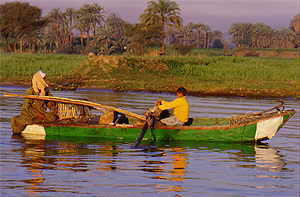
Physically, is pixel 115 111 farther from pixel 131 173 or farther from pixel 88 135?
pixel 131 173

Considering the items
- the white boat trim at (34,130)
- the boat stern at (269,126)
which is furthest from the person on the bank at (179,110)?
the white boat trim at (34,130)

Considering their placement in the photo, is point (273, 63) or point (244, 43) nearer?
point (273, 63)

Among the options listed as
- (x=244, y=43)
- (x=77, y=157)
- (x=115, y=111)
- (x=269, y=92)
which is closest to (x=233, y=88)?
(x=269, y=92)

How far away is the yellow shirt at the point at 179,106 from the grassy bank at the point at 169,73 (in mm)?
15370

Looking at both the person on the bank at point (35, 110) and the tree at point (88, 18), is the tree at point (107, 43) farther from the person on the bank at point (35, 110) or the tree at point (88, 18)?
the person on the bank at point (35, 110)

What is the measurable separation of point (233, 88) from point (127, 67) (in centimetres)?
695

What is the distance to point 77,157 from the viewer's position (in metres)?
12.1

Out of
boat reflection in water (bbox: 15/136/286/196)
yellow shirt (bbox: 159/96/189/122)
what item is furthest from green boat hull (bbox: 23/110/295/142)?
yellow shirt (bbox: 159/96/189/122)

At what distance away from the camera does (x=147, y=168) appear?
432 inches

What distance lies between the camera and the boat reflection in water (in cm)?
968

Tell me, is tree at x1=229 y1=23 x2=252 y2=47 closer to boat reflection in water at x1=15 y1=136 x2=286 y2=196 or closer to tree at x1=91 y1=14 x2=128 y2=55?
tree at x1=91 y1=14 x2=128 y2=55

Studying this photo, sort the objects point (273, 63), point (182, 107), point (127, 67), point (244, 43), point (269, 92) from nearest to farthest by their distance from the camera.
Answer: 1. point (182, 107)
2. point (269, 92)
3. point (127, 67)
4. point (273, 63)
5. point (244, 43)

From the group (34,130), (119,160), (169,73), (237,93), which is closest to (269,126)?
(119,160)

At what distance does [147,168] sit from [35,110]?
16.4 feet
